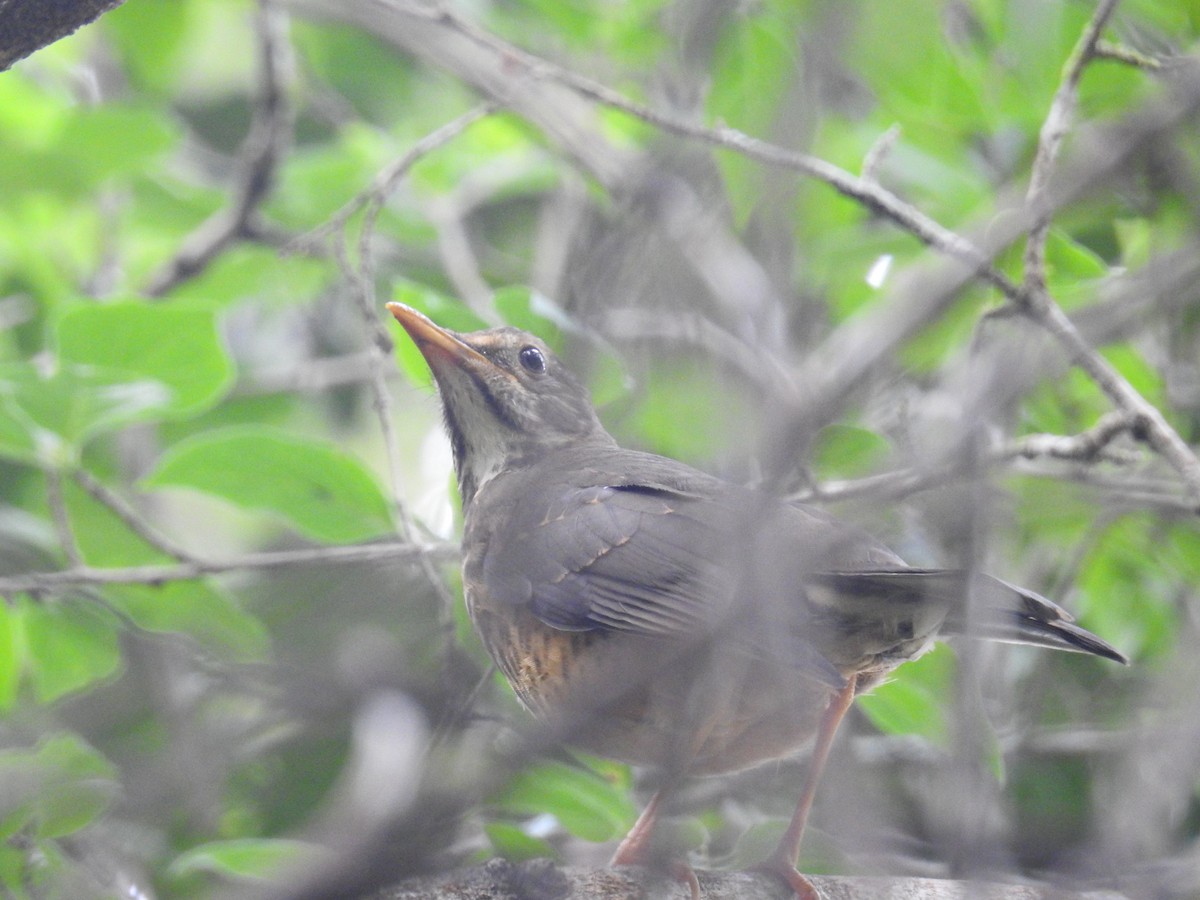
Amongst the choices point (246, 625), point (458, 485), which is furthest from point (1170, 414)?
A: point (246, 625)

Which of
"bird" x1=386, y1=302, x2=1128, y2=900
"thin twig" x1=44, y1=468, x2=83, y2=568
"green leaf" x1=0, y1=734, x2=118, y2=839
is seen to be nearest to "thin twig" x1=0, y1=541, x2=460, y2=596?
"thin twig" x1=44, y1=468, x2=83, y2=568

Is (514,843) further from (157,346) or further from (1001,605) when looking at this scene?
(157,346)

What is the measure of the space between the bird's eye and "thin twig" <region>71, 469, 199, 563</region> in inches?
56.9

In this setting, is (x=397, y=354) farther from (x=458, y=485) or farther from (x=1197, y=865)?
(x=1197, y=865)

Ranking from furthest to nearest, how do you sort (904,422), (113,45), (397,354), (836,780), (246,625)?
1. (113,45)
2. (397,354)
3. (246,625)
4. (904,422)
5. (836,780)

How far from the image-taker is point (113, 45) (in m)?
6.22

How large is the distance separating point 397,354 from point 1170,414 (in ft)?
8.58

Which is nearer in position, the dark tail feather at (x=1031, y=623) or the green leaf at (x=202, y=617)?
the dark tail feather at (x=1031, y=623)

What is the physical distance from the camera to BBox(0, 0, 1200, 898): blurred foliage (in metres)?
3.03

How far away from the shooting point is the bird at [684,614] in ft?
9.75

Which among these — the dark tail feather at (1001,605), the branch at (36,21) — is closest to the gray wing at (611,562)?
the dark tail feather at (1001,605)

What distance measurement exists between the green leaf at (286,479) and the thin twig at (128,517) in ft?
0.66

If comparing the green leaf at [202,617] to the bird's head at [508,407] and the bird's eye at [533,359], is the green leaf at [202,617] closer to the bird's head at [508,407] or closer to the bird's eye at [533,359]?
the bird's head at [508,407]

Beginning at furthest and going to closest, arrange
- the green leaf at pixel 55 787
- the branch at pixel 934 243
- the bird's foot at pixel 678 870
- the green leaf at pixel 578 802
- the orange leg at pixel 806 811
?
1. the green leaf at pixel 578 802
2. the orange leg at pixel 806 811
3. the bird's foot at pixel 678 870
4. the green leaf at pixel 55 787
5. the branch at pixel 934 243
